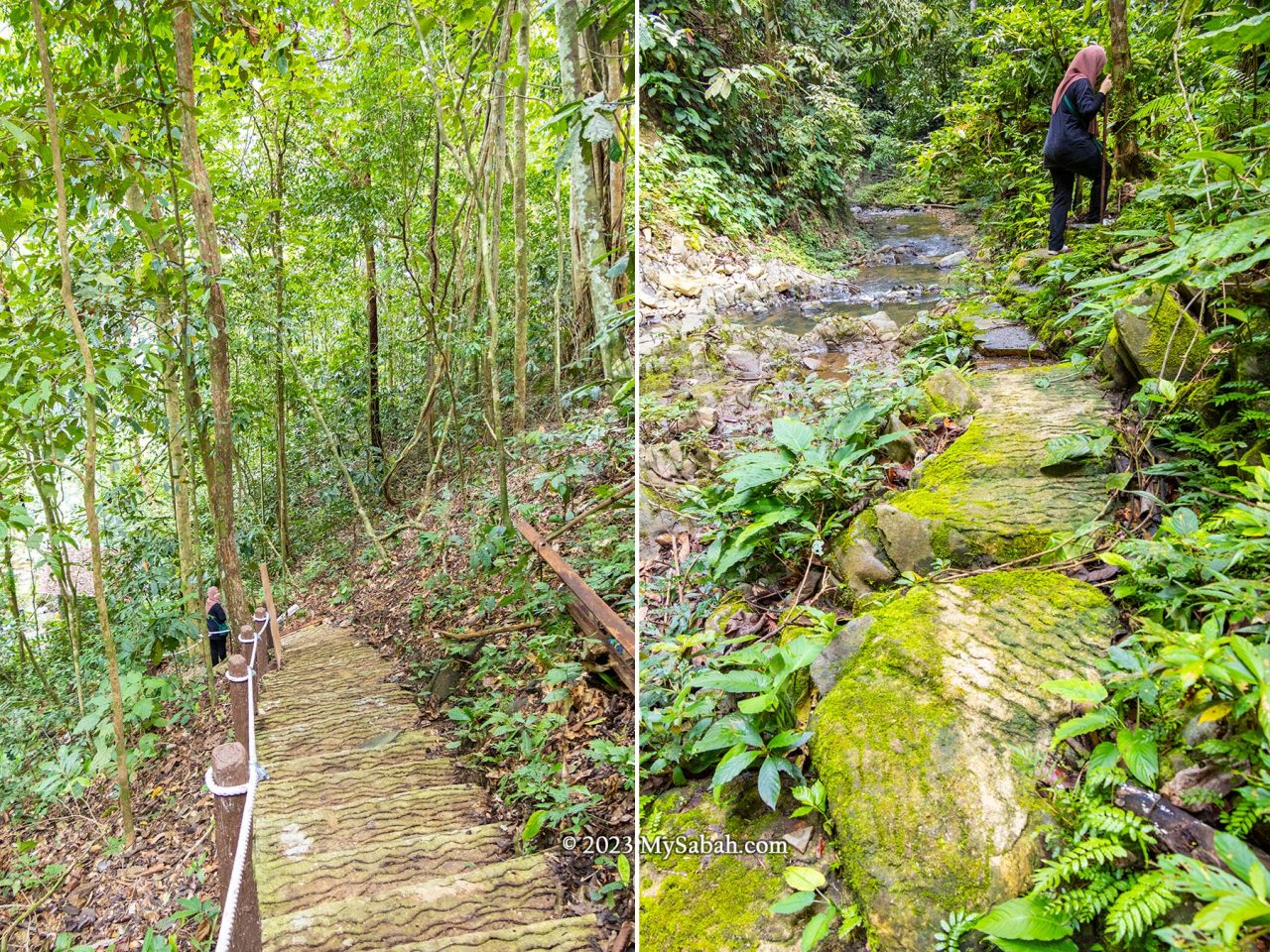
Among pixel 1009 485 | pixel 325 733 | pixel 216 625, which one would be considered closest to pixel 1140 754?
pixel 1009 485

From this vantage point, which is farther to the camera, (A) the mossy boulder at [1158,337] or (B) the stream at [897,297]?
(B) the stream at [897,297]

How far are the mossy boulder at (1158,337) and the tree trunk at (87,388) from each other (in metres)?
4.14

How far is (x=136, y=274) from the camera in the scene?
4.69 m

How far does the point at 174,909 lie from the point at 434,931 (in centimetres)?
250

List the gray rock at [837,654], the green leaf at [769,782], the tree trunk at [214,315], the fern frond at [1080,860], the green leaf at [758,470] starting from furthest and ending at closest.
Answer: the tree trunk at [214,315], the green leaf at [758,470], the gray rock at [837,654], the green leaf at [769,782], the fern frond at [1080,860]

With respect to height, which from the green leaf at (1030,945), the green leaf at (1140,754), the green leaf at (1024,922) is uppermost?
the green leaf at (1140,754)

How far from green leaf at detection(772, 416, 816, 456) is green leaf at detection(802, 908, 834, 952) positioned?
1656 mm

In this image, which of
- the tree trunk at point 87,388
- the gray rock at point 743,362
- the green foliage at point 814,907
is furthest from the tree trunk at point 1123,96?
the tree trunk at point 87,388

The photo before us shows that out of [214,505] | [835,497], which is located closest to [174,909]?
[214,505]

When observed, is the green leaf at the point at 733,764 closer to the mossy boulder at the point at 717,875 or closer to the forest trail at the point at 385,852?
the mossy boulder at the point at 717,875

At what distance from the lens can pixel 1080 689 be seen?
1359 millimetres

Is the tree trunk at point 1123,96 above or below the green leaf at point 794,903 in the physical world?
above

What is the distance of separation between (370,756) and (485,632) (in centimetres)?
98

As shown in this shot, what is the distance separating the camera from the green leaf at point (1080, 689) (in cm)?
134
